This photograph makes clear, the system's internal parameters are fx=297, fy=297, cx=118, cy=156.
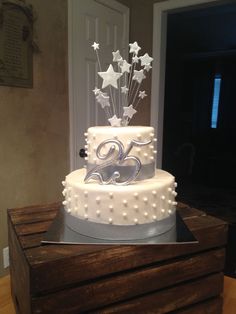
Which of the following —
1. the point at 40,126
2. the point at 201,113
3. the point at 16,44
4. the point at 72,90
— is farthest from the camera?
the point at 201,113

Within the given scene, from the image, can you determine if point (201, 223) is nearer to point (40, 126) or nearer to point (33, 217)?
point (33, 217)

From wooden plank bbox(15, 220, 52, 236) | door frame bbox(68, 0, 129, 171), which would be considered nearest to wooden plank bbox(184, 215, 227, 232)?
wooden plank bbox(15, 220, 52, 236)

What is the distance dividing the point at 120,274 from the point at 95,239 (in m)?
0.10

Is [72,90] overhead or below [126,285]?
overhead

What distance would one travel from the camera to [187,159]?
5.46 meters

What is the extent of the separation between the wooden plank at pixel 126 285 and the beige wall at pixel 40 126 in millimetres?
1263

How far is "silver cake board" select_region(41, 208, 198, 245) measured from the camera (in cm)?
73

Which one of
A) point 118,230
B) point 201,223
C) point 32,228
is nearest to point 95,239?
point 118,230

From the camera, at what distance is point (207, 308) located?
837 mm

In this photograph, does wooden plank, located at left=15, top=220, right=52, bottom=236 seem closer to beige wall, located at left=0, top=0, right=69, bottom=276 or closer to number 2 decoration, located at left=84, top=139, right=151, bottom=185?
number 2 decoration, located at left=84, top=139, right=151, bottom=185

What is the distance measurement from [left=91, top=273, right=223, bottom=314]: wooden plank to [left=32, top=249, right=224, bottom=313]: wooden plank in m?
0.02

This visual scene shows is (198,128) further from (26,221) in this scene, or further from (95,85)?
(26,221)

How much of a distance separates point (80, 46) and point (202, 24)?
8.63 feet

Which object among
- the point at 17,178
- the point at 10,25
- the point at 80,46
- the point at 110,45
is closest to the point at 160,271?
the point at 17,178
